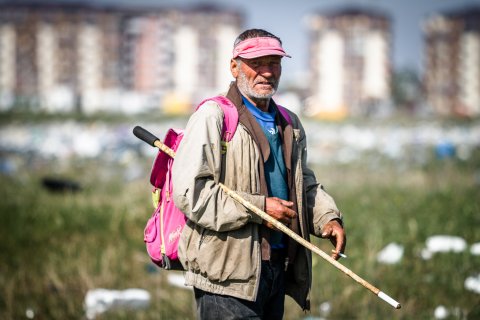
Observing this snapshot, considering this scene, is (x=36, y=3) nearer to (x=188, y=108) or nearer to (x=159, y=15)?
(x=159, y=15)

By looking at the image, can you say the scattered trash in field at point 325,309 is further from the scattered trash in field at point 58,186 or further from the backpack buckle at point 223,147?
the scattered trash in field at point 58,186

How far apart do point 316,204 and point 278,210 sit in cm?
41

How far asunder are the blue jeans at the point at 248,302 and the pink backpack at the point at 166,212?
0.20 metres

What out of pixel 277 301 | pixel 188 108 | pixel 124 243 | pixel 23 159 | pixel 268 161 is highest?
pixel 268 161

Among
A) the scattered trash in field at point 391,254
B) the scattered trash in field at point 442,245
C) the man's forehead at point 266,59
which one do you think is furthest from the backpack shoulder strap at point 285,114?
the scattered trash in field at point 442,245

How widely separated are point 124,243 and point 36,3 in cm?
7233

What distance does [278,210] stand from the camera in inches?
133

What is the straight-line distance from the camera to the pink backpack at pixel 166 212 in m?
3.58

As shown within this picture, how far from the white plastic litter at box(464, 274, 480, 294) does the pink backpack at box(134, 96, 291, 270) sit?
3.12 metres

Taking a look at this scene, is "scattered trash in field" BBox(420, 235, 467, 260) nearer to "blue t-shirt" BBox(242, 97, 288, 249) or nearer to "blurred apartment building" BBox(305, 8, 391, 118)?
"blue t-shirt" BBox(242, 97, 288, 249)

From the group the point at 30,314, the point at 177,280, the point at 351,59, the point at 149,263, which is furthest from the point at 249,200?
the point at 351,59

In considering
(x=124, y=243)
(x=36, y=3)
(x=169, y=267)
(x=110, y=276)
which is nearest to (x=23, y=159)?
(x=124, y=243)

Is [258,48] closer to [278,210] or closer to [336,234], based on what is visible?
[278,210]

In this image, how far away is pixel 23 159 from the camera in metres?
21.2
